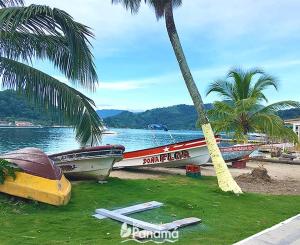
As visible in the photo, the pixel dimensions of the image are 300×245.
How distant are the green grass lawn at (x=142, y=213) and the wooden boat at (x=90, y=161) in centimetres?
41

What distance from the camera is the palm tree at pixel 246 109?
59.6ft

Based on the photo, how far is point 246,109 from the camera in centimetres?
1861

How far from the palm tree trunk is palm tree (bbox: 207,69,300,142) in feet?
25.7

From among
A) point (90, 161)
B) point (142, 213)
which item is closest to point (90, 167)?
point (90, 161)

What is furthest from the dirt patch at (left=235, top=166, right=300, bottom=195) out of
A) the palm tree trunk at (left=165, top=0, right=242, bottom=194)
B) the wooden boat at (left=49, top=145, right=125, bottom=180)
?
the wooden boat at (left=49, top=145, right=125, bottom=180)

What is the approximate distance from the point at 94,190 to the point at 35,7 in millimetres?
4510

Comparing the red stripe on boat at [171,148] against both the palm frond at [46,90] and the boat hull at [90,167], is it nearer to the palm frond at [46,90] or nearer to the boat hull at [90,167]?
the boat hull at [90,167]

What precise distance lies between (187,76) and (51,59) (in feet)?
12.6

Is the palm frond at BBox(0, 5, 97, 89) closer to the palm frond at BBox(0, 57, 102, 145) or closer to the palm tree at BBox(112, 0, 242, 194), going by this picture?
the palm frond at BBox(0, 57, 102, 145)

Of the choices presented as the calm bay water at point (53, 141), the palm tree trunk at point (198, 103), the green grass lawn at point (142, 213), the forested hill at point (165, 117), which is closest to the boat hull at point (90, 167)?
the green grass lawn at point (142, 213)

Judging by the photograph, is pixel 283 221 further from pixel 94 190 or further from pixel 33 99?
pixel 33 99

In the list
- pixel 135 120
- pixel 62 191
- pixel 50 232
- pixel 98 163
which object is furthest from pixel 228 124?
pixel 135 120

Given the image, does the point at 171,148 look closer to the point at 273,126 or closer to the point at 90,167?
the point at 273,126

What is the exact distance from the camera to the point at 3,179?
792 cm
